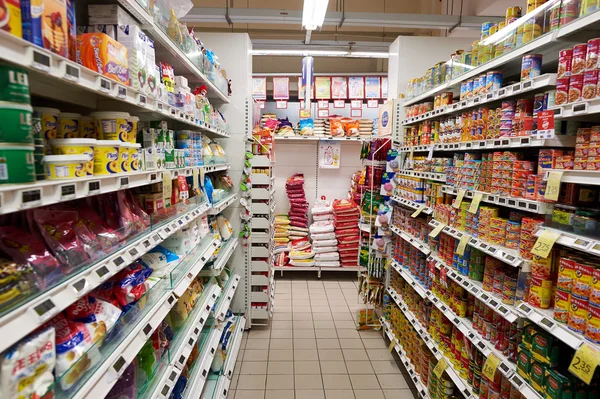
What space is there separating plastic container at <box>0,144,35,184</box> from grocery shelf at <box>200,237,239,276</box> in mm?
2352

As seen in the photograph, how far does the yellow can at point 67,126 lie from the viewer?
1459 mm

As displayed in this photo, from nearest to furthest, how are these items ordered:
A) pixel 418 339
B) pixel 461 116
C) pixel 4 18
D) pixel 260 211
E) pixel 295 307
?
pixel 4 18, pixel 461 116, pixel 418 339, pixel 260 211, pixel 295 307

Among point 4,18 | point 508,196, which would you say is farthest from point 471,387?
point 4,18

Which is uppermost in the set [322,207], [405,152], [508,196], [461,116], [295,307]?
[461,116]

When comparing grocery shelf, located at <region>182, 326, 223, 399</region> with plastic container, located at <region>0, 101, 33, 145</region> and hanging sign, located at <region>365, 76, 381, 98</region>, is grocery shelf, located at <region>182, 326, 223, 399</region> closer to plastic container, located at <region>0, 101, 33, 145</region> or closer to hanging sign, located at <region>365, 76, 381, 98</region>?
plastic container, located at <region>0, 101, 33, 145</region>

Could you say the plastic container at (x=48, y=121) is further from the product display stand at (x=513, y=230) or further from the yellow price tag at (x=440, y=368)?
the yellow price tag at (x=440, y=368)

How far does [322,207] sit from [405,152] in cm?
316

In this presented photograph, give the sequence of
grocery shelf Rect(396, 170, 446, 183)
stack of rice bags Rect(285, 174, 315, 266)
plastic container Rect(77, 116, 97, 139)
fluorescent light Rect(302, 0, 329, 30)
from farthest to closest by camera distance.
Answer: stack of rice bags Rect(285, 174, 315, 266), fluorescent light Rect(302, 0, 329, 30), grocery shelf Rect(396, 170, 446, 183), plastic container Rect(77, 116, 97, 139)

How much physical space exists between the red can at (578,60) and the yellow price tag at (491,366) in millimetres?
1521

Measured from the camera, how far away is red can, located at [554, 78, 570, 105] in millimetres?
1671

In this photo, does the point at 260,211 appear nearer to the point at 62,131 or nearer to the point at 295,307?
the point at 295,307

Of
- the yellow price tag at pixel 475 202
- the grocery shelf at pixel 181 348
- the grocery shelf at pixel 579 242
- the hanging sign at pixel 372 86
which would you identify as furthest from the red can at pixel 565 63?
the hanging sign at pixel 372 86

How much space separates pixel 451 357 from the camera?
278 cm

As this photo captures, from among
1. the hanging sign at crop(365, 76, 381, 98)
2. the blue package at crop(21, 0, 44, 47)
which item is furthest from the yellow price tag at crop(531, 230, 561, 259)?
the hanging sign at crop(365, 76, 381, 98)
